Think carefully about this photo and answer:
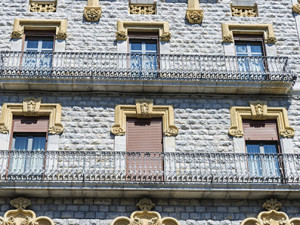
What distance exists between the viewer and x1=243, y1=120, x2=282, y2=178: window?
1513 cm

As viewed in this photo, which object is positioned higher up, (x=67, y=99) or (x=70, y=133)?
(x=67, y=99)

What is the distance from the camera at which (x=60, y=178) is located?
47.8 feet

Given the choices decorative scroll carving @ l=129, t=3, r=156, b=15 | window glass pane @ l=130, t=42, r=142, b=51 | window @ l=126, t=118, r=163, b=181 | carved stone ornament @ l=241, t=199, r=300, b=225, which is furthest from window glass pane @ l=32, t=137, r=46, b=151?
carved stone ornament @ l=241, t=199, r=300, b=225

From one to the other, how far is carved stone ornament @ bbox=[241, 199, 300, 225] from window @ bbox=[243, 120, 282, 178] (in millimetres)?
800

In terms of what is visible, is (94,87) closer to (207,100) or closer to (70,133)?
(70,133)

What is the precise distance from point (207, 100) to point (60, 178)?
4713 mm

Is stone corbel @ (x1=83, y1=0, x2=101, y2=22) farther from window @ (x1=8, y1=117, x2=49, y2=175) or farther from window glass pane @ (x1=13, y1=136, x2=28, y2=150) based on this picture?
window glass pane @ (x1=13, y1=136, x2=28, y2=150)

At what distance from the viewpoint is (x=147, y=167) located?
15055 mm

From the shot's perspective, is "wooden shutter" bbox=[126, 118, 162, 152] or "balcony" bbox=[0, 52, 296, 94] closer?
"wooden shutter" bbox=[126, 118, 162, 152]

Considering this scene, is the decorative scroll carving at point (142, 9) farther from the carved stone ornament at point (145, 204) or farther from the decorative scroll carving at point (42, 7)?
the carved stone ornament at point (145, 204)

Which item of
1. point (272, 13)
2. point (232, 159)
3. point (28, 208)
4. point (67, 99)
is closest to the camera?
point (28, 208)

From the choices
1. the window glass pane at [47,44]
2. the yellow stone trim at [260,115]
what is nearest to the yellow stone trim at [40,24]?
the window glass pane at [47,44]

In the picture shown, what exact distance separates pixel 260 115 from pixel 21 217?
6.91 meters

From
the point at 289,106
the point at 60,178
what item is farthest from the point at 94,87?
the point at 289,106
